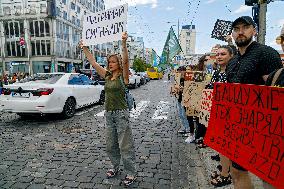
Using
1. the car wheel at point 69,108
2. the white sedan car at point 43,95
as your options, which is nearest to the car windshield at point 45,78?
the white sedan car at point 43,95

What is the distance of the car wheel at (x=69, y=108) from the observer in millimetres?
8977

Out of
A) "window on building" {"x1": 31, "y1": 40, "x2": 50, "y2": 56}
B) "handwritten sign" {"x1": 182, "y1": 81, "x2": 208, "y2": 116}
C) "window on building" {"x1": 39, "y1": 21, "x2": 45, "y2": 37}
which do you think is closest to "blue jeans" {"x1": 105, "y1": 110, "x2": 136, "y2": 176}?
"handwritten sign" {"x1": 182, "y1": 81, "x2": 208, "y2": 116}

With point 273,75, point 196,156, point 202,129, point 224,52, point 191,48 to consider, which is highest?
point 191,48

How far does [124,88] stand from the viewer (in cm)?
422

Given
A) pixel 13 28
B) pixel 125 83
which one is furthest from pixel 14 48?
pixel 125 83

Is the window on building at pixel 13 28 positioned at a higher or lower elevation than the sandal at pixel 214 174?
higher

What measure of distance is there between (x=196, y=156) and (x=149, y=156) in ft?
3.02

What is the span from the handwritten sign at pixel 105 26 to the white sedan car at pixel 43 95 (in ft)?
11.9

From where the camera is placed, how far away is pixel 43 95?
8.14 m

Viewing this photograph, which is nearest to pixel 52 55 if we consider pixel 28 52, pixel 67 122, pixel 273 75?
pixel 28 52

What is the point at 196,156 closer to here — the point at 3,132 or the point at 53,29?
the point at 3,132

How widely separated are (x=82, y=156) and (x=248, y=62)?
3702 mm

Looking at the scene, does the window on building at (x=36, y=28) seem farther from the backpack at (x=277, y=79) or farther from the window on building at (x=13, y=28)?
the backpack at (x=277, y=79)

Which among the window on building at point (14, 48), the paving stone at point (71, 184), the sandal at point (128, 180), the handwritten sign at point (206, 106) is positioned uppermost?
the window on building at point (14, 48)
